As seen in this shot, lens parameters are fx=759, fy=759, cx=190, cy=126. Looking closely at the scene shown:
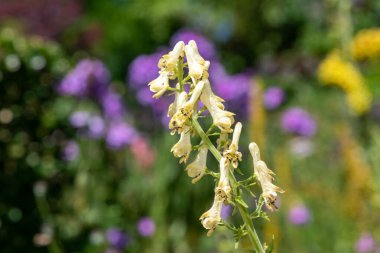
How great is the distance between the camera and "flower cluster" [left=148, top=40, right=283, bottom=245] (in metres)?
0.96

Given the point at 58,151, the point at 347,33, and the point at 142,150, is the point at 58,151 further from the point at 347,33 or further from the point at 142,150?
the point at 347,33

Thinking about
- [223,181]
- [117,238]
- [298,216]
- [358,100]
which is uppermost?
[358,100]

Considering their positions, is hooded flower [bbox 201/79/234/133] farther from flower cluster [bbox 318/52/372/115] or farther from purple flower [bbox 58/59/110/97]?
Answer: flower cluster [bbox 318/52/372/115]

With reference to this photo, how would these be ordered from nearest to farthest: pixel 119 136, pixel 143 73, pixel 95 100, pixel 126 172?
pixel 119 136 < pixel 95 100 < pixel 126 172 < pixel 143 73

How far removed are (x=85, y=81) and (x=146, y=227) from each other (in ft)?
2.50

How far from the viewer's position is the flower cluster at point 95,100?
11.6ft

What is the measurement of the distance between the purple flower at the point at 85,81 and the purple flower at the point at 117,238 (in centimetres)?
68

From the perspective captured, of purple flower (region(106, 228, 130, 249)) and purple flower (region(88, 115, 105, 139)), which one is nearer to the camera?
purple flower (region(106, 228, 130, 249))

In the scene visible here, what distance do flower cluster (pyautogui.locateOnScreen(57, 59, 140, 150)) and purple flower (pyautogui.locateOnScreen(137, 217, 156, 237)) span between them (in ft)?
1.37

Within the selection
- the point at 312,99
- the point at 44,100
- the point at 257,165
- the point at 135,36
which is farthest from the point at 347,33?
the point at 135,36

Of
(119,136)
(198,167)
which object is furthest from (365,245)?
(198,167)

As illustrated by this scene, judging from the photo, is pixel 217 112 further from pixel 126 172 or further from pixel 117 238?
pixel 126 172

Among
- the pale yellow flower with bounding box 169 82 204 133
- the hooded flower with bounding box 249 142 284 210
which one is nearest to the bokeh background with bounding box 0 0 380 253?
the hooded flower with bounding box 249 142 284 210

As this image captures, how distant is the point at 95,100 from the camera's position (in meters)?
3.78
